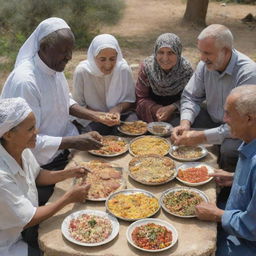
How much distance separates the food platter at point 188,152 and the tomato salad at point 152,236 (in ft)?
3.71

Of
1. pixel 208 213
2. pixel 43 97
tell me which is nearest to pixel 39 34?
pixel 43 97

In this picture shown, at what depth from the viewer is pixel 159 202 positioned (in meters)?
3.14

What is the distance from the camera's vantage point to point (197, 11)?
557 inches

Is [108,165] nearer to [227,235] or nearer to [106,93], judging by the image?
[227,235]

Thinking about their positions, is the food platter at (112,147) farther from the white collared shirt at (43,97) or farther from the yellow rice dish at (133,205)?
the yellow rice dish at (133,205)

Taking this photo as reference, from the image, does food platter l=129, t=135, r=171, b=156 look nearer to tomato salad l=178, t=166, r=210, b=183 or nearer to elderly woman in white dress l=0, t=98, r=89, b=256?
tomato salad l=178, t=166, r=210, b=183

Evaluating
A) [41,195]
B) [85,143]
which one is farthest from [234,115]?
[41,195]

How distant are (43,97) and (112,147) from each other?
34.5 inches

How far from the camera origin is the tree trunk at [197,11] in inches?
556

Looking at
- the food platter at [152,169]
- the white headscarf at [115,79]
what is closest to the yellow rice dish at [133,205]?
the food platter at [152,169]

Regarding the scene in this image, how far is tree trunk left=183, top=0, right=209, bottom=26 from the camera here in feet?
46.3

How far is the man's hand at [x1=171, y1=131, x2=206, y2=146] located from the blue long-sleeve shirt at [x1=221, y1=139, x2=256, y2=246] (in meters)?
1.15

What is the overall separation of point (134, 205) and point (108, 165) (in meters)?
0.68

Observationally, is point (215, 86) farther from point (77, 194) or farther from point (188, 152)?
point (77, 194)
